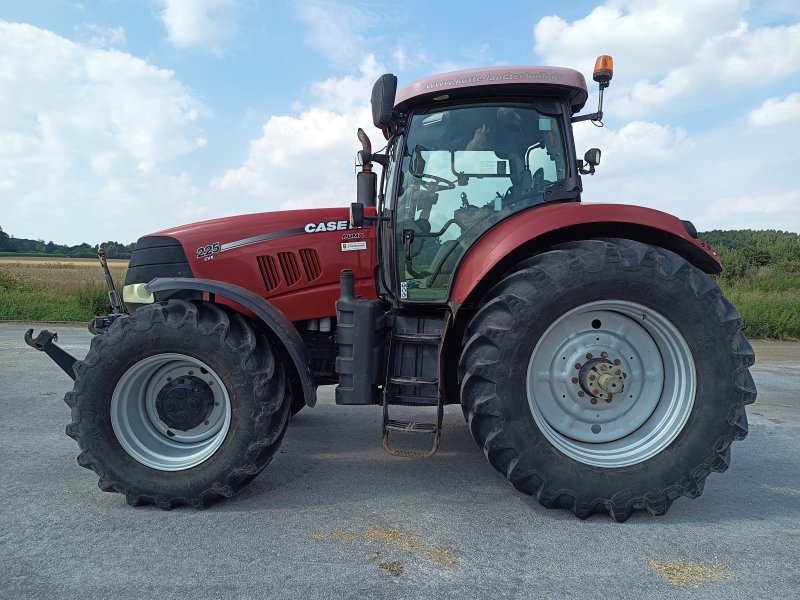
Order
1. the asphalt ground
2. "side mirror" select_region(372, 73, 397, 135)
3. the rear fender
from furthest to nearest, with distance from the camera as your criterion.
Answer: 1. "side mirror" select_region(372, 73, 397, 135)
2. the rear fender
3. the asphalt ground

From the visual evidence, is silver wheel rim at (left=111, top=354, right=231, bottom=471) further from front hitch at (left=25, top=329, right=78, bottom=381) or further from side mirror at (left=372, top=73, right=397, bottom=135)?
side mirror at (left=372, top=73, right=397, bottom=135)

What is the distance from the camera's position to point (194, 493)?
9.34 ft

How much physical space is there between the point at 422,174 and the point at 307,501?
79.9 inches

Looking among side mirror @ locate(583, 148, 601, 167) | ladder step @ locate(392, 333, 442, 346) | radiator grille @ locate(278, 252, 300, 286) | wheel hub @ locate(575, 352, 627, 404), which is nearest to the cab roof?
side mirror @ locate(583, 148, 601, 167)

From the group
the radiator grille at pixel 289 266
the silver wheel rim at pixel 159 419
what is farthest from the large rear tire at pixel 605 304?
the silver wheel rim at pixel 159 419

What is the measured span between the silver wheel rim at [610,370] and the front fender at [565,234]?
0.44 meters

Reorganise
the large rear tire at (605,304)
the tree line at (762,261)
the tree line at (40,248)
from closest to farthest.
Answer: the large rear tire at (605,304)
the tree line at (762,261)
the tree line at (40,248)

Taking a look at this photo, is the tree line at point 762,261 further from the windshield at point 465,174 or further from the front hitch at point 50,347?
the front hitch at point 50,347

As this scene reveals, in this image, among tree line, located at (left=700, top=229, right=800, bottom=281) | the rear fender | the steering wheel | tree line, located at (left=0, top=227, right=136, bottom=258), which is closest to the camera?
the rear fender

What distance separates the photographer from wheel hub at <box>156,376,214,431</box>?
3023mm

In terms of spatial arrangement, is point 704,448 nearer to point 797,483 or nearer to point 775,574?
point 775,574

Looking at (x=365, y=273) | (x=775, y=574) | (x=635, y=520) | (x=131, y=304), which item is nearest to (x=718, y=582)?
(x=775, y=574)

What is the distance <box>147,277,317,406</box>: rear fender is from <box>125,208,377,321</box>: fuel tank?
452mm

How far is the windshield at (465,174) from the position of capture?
129 inches
